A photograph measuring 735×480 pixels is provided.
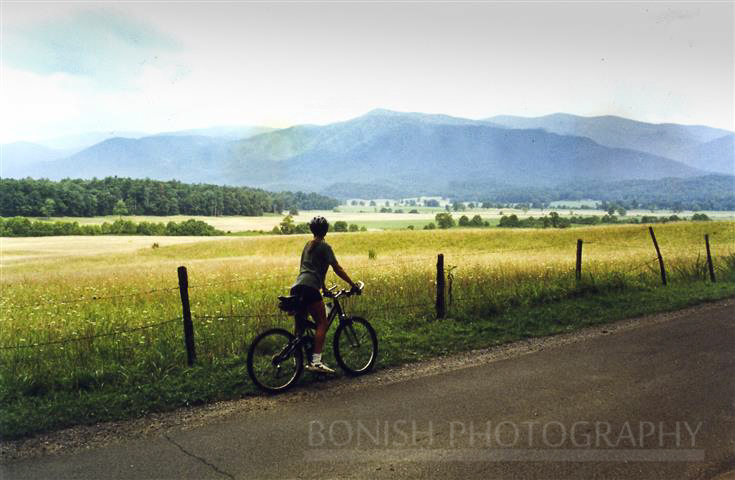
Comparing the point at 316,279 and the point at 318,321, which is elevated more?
the point at 316,279

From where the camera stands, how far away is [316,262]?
804 centimetres

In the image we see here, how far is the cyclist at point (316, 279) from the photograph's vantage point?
7949 mm

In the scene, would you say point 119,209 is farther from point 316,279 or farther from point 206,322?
point 316,279


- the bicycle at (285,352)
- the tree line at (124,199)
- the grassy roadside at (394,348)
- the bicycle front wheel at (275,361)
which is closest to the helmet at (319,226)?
the bicycle at (285,352)

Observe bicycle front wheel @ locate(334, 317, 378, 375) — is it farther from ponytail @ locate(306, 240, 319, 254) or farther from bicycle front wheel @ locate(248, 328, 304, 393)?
ponytail @ locate(306, 240, 319, 254)

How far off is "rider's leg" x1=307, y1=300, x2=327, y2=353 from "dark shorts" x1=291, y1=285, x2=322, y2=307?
0.29ft

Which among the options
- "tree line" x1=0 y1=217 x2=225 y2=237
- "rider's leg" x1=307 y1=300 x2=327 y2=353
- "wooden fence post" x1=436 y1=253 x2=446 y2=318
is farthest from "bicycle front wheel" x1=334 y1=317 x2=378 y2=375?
"tree line" x1=0 y1=217 x2=225 y2=237

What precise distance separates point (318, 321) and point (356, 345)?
115cm

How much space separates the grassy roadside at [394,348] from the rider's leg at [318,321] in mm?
714

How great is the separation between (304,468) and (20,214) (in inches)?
3035

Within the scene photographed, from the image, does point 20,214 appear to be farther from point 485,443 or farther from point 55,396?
point 485,443

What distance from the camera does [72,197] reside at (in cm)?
8350

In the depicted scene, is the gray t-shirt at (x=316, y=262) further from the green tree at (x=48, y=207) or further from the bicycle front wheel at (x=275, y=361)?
the green tree at (x=48, y=207)

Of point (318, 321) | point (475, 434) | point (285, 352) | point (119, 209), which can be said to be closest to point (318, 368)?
point (285, 352)
